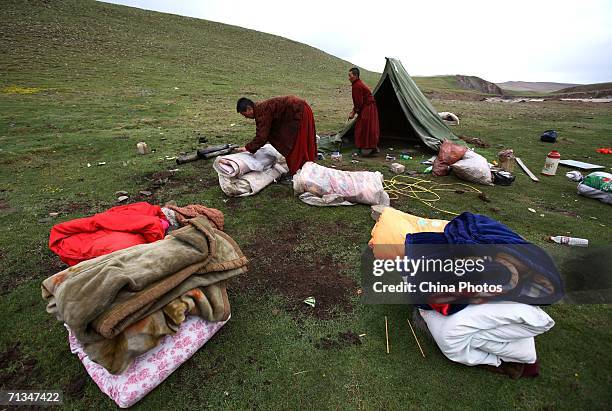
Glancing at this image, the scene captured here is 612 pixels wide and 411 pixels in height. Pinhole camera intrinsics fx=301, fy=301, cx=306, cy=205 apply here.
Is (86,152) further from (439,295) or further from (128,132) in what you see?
(439,295)

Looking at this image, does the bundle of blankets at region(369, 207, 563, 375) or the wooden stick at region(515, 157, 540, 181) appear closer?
the bundle of blankets at region(369, 207, 563, 375)

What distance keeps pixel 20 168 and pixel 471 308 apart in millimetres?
6947

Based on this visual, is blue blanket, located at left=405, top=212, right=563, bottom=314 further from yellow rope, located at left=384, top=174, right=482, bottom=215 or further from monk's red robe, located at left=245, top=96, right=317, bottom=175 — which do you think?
monk's red robe, located at left=245, top=96, right=317, bottom=175

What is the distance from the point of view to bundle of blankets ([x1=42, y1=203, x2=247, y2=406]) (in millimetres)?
1547

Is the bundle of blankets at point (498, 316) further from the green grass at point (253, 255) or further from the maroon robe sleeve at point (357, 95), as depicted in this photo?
the maroon robe sleeve at point (357, 95)

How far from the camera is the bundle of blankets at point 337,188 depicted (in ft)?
12.8

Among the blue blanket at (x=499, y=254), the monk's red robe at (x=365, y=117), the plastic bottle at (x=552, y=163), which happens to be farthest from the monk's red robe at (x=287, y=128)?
the plastic bottle at (x=552, y=163)

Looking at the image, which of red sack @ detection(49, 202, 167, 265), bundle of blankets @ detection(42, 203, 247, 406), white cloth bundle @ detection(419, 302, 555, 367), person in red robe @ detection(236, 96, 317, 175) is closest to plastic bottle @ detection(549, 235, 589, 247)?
white cloth bundle @ detection(419, 302, 555, 367)

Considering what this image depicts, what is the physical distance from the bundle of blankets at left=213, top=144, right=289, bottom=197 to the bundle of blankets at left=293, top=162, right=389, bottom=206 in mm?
619

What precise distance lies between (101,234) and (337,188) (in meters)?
2.60

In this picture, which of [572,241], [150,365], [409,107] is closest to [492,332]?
[150,365]

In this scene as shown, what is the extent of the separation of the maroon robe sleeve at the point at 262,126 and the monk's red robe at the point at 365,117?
2469 millimetres

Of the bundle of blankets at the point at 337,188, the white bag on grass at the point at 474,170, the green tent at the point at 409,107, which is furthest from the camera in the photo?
the green tent at the point at 409,107

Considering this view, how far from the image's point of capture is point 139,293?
1.67 meters
